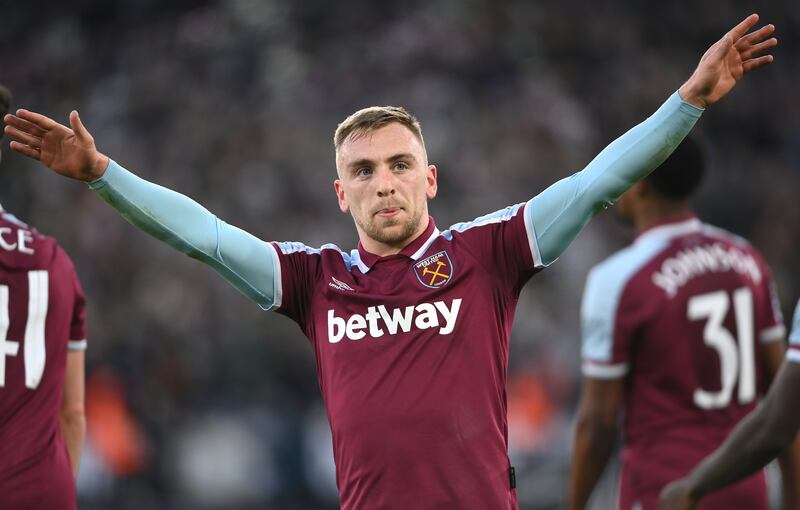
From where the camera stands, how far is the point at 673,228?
536 centimetres

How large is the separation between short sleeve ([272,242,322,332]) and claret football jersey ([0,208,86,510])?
3.37 ft

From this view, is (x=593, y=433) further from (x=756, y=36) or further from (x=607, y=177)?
→ (x=756, y=36)

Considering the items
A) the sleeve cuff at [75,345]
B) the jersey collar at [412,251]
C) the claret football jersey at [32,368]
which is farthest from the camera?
the sleeve cuff at [75,345]

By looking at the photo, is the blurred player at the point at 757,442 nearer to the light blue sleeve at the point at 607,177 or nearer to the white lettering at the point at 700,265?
the light blue sleeve at the point at 607,177

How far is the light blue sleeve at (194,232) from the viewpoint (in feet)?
12.3

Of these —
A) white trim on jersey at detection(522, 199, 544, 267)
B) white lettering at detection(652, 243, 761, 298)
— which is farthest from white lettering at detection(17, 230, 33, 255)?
white lettering at detection(652, 243, 761, 298)

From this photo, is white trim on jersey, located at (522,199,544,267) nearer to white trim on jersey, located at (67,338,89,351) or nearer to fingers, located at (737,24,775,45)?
fingers, located at (737,24,775,45)

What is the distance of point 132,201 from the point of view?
12.3ft

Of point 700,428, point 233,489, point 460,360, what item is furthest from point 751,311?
point 233,489

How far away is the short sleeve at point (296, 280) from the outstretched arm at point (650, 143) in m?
0.80

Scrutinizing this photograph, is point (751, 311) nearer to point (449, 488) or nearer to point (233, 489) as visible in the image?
point (449, 488)

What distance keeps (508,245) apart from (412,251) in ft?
1.07

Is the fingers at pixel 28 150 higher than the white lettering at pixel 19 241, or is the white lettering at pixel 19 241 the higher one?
the fingers at pixel 28 150

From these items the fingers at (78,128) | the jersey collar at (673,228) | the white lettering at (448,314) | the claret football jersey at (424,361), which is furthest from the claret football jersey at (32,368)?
the jersey collar at (673,228)
